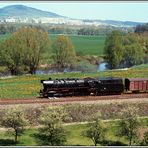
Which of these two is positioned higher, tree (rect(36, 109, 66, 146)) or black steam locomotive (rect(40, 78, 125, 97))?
black steam locomotive (rect(40, 78, 125, 97))

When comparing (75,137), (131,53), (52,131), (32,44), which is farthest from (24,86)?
(131,53)

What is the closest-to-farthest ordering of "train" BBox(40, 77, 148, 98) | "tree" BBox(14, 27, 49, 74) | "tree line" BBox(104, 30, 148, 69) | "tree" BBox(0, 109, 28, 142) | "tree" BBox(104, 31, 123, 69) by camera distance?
"tree" BBox(0, 109, 28, 142) → "train" BBox(40, 77, 148, 98) → "tree" BBox(14, 27, 49, 74) → "tree" BBox(104, 31, 123, 69) → "tree line" BBox(104, 30, 148, 69)

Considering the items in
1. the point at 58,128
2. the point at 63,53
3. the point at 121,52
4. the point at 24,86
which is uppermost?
the point at 58,128

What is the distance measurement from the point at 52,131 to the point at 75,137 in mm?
3201

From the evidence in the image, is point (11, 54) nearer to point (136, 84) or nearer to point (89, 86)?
point (89, 86)

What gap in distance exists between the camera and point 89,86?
5438cm

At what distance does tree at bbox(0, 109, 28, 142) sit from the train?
920 centimetres

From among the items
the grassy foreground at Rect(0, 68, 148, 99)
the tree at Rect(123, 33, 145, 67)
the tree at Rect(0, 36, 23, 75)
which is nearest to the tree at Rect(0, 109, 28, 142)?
the grassy foreground at Rect(0, 68, 148, 99)

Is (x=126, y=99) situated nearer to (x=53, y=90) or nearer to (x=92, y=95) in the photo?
(x=92, y=95)

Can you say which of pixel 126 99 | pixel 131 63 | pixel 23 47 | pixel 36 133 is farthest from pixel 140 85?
pixel 131 63

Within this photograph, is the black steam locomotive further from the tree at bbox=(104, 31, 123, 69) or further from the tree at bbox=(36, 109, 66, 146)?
the tree at bbox=(104, 31, 123, 69)

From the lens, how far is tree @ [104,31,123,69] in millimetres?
103500

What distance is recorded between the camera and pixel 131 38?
11650cm

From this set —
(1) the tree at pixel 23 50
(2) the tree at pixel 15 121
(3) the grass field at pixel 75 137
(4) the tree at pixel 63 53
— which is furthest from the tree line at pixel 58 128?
(4) the tree at pixel 63 53
